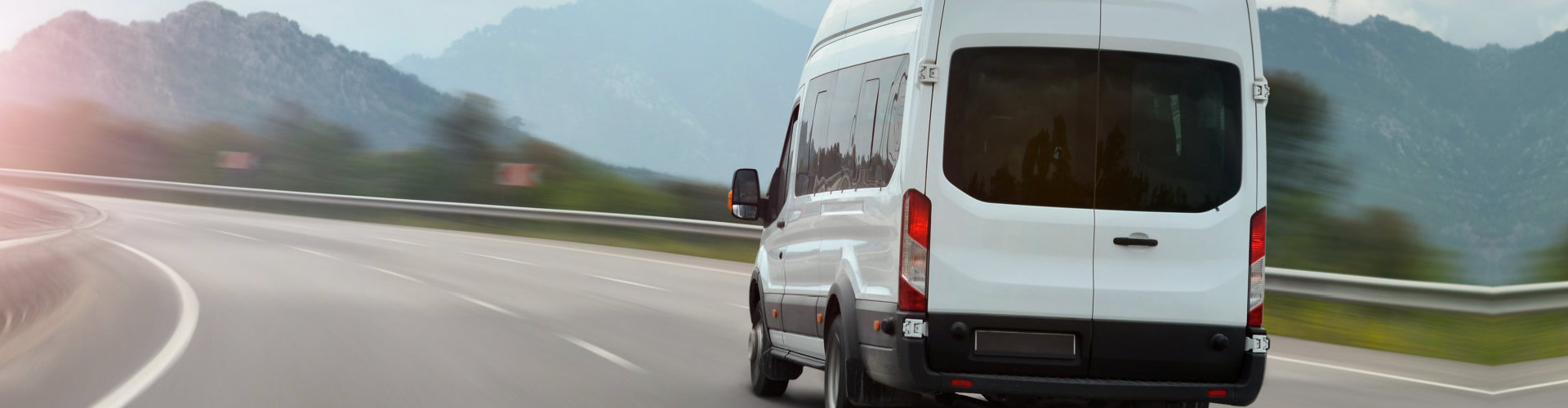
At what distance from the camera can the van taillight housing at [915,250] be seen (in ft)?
23.6

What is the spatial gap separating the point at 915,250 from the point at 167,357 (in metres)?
6.73

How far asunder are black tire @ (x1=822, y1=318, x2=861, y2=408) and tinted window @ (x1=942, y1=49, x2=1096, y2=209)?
125 cm

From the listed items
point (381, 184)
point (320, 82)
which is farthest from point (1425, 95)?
point (320, 82)

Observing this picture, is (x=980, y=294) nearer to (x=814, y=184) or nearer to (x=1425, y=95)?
(x=814, y=184)

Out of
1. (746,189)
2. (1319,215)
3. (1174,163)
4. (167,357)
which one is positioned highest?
(1319,215)

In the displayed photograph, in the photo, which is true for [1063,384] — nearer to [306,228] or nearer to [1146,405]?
[1146,405]

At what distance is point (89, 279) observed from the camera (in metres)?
18.8

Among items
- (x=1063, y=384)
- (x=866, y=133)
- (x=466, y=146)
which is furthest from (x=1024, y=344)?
(x=466, y=146)

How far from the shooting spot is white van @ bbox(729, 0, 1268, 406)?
721 centimetres

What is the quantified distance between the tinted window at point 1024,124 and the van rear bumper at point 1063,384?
785 mm

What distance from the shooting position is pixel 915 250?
7219 mm

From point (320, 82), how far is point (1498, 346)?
14179 centimetres

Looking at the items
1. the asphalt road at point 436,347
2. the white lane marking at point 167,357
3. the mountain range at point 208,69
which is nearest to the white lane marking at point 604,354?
the asphalt road at point 436,347

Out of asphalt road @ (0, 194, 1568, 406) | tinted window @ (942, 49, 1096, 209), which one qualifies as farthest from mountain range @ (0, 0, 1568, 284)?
tinted window @ (942, 49, 1096, 209)
